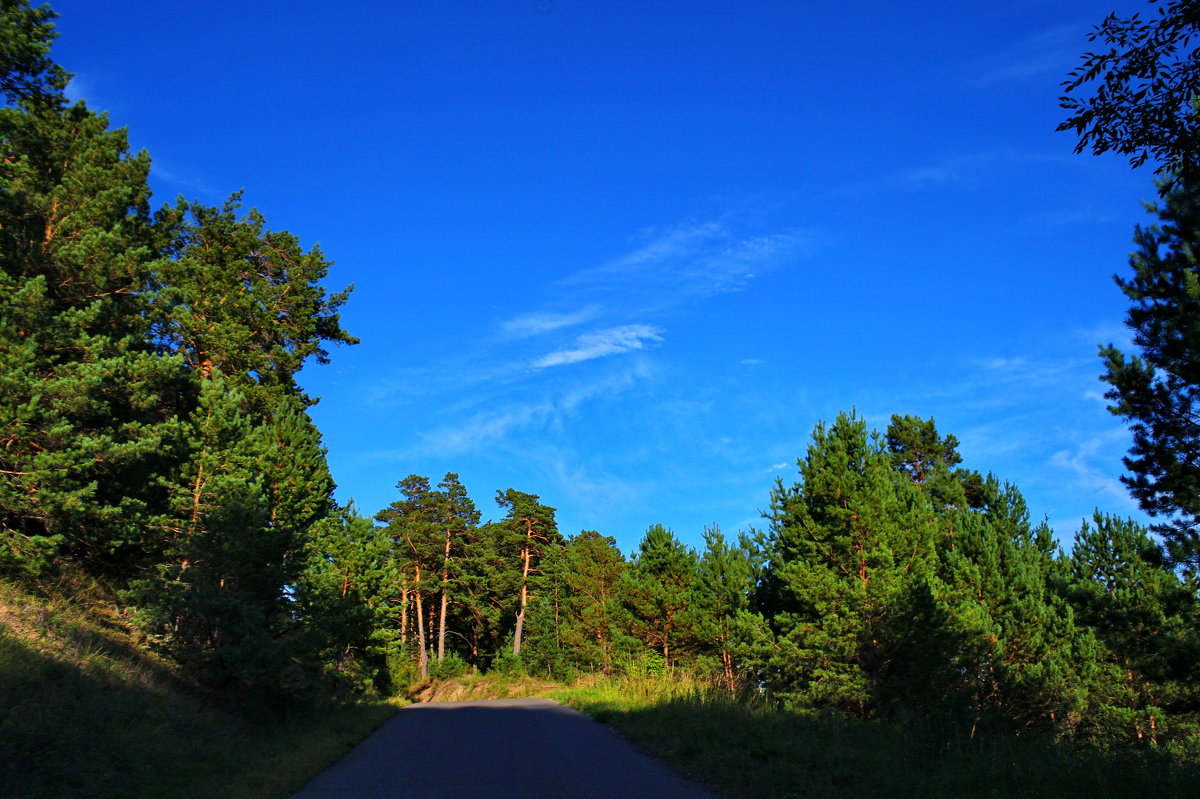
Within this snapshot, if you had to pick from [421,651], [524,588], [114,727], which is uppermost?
[524,588]

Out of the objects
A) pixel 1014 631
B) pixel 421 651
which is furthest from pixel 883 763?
pixel 421 651

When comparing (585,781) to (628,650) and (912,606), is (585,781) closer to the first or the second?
(912,606)

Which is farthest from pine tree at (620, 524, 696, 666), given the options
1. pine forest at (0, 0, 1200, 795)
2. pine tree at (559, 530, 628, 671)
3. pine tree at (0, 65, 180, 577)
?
pine tree at (0, 65, 180, 577)

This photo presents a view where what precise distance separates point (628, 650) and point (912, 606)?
61.4ft

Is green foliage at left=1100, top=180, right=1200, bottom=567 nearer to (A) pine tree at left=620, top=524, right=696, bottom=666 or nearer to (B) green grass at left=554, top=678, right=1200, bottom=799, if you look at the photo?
(B) green grass at left=554, top=678, right=1200, bottom=799

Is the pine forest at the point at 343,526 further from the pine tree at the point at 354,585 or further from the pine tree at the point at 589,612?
the pine tree at the point at 589,612

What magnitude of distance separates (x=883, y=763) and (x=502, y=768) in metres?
5.03

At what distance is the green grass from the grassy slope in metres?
5.49

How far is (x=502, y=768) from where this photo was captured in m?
9.30

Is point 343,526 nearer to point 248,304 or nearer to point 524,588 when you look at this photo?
point 248,304

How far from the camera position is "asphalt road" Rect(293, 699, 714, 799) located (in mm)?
7512

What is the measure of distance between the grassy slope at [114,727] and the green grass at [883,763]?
18.0 ft

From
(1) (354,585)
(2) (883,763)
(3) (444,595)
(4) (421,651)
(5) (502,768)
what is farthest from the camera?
(3) (444,595)

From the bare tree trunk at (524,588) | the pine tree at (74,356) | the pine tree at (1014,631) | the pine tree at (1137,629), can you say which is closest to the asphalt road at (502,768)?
the pine tree at (1137,629)
